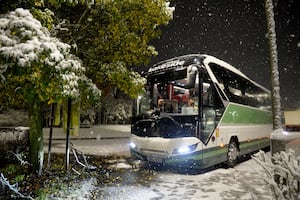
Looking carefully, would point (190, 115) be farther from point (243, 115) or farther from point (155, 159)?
point (243, 115)

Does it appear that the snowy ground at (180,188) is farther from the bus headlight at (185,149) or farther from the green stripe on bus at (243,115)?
the green stripe on bus at (243,115)

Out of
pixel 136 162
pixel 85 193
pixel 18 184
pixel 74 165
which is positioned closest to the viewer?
pixel 85 193

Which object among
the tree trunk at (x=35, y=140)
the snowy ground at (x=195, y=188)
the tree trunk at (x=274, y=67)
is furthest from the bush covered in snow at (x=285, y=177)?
the tree trunk at (x=35, y=140)

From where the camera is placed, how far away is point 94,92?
23.9 feet

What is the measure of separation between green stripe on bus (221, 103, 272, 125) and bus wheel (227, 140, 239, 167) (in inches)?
33.9

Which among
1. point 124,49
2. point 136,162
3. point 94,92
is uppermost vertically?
point 124,49

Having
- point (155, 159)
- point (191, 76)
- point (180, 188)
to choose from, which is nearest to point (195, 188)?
point (180, 188)

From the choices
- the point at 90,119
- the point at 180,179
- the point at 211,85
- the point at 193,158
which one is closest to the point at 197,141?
the point at 193,158

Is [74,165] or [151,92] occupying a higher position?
[151,92]

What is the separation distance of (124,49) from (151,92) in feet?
6.70

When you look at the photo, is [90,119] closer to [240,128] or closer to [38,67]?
[240,128]

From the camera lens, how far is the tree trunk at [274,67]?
5.04m

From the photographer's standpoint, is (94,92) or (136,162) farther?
(136,162)

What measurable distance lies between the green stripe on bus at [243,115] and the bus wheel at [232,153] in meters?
0.86
